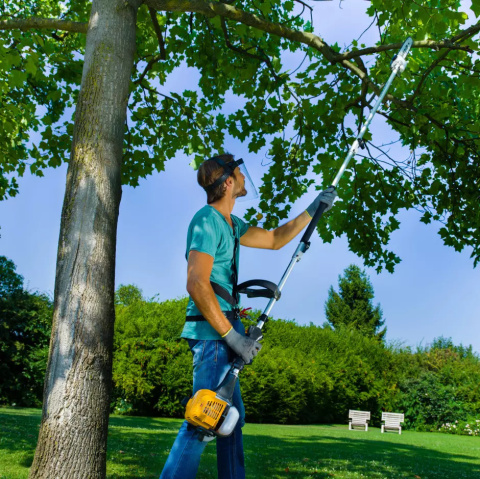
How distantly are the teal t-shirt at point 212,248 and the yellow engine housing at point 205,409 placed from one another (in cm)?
34

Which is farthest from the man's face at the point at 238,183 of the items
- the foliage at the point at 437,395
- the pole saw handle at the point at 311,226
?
the foliage at the point at 437,395

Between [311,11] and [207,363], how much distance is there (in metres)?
6.03

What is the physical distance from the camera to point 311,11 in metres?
7.80

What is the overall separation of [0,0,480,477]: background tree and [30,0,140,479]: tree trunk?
1 centimetres

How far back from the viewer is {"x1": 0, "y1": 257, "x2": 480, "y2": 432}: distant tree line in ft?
52.6

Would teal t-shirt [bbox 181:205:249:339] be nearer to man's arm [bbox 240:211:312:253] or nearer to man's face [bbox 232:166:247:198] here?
man's face [bbox 232:166:247:198]

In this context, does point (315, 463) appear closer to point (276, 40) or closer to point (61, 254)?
point (61, 254)

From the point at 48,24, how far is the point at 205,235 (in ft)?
14.4

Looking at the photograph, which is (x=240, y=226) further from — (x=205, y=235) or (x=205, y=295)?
(x=205, y=295)

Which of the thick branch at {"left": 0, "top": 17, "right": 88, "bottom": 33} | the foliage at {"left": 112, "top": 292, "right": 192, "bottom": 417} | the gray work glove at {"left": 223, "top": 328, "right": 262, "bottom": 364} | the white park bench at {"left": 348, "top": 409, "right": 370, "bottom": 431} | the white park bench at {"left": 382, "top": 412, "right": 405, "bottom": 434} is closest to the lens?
the gray work glove at {"left": 223, "top": 328, "right": 262, "bottom": 364}

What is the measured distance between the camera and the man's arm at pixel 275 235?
163 inches

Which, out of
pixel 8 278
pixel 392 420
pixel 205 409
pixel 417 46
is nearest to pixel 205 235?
pixel 205 409

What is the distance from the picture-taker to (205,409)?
316cm

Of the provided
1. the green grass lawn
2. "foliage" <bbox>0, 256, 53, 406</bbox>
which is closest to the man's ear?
the green grass lawn
